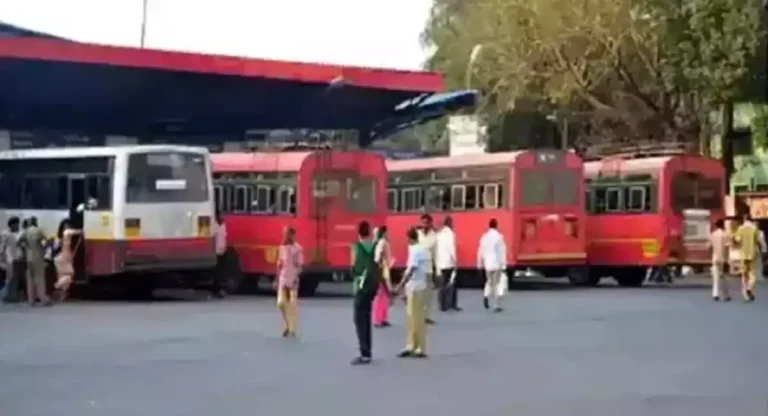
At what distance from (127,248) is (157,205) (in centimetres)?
101

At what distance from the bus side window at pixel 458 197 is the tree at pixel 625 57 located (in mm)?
9881

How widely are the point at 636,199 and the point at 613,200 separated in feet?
2.99

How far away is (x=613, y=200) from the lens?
36438 mm

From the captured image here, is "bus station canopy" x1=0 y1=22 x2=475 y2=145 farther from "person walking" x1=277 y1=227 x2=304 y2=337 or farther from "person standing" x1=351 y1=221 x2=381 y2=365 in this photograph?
"person standing" x1=351 y1=221 x2=381 y2=365

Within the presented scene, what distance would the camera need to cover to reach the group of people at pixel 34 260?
90.9ft

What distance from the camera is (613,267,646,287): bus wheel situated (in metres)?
37.2

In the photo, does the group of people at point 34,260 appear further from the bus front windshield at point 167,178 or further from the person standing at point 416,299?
the person standing at point 416,299

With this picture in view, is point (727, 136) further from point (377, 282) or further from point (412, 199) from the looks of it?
point (377, 282)

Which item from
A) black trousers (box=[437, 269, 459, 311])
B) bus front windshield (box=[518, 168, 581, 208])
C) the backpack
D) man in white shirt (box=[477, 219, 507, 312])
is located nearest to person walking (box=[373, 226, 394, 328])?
the backpack

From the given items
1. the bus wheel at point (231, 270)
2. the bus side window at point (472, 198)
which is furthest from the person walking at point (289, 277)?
the bus side window at point (472, 198)

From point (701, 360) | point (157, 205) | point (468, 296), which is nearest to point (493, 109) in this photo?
point (468, 296)

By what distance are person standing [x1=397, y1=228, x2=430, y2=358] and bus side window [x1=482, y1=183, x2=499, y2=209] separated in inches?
604

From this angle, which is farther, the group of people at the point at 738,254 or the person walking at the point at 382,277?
the group of people at the point at 738,254

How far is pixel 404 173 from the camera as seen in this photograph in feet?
123
